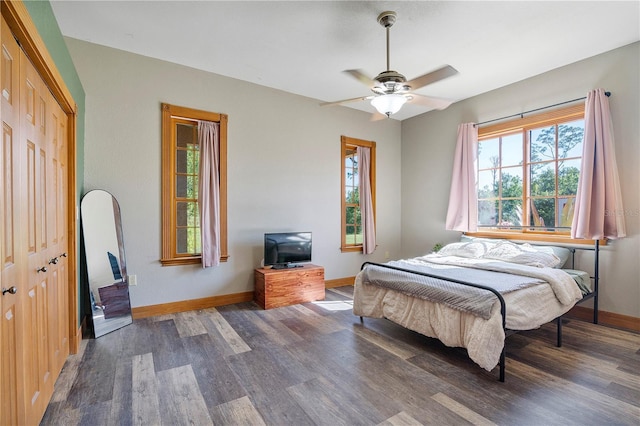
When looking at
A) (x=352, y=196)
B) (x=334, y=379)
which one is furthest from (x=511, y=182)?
(x=334, y=379)

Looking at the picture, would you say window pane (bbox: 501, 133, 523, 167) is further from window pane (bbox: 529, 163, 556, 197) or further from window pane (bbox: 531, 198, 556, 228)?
window pane (bbox: 531, 198, 556, 228)

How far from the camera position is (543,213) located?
13.2 ft

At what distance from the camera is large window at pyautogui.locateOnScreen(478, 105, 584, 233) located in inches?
148

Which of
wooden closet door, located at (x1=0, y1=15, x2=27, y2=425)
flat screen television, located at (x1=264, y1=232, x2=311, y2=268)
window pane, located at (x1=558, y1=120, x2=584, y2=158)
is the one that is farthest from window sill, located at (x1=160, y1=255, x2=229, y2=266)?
window pane, located at (x1=558, y1=120, x2=584, y2=158)

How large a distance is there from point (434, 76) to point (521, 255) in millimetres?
2225

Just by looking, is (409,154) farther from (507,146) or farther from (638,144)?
(638,144)

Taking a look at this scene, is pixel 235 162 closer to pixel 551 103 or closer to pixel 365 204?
pixel 365 204

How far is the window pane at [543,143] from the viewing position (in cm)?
392

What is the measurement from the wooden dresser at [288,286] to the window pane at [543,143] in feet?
10.5

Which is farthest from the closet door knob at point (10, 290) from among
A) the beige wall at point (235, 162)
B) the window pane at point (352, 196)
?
the window pane at point (352, 196)

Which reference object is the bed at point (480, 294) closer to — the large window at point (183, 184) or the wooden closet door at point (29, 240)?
the large window at point (183, 184)

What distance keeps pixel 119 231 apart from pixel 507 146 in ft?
16.4

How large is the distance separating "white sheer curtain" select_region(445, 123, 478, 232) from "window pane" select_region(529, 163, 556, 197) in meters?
0.71

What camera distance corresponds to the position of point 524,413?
6.17ft
